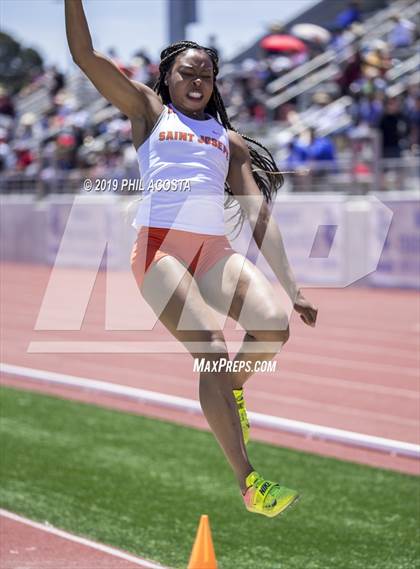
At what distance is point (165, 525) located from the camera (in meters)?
6.24

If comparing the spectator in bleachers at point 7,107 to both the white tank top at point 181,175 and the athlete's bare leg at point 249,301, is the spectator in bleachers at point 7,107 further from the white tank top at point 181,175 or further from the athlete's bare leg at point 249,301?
the athlete's bare leg at point 249,301

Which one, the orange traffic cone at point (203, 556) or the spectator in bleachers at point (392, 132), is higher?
the orange traffic cone at point (203, 556)

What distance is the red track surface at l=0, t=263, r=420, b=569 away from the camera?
25.1ft

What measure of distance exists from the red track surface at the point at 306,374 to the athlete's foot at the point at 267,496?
4.39ft

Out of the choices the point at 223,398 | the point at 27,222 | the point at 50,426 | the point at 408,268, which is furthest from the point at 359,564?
the point at 27,222

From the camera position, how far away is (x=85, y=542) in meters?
5.86

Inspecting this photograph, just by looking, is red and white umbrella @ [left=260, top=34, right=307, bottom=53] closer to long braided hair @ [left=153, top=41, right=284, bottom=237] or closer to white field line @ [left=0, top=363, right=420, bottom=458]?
white field line @ [left=0, top=363, right=420, bottom=458]

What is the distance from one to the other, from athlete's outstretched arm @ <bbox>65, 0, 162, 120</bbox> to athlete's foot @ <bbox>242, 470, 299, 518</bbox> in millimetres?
1609

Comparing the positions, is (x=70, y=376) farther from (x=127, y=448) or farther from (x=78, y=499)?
(x=78, y=499)

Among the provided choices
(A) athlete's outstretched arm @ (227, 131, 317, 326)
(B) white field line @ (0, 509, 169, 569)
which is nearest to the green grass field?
(B) white field line @ (0, 509, 169, 569)

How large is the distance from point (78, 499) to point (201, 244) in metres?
2.54

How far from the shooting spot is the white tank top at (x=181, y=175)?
467 centimetres

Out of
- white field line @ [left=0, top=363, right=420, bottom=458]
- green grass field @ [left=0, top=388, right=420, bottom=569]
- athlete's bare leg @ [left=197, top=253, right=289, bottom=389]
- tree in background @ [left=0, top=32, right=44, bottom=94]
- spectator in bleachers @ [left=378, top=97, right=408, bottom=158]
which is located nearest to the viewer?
athlete's bare leg @ [left=197, top=253, right=289, bottom=389]

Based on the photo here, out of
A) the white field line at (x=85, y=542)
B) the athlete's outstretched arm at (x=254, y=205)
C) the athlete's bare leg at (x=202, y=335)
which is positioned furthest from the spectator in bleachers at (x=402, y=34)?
the athlete's bare leg at (x=202, y=335)
